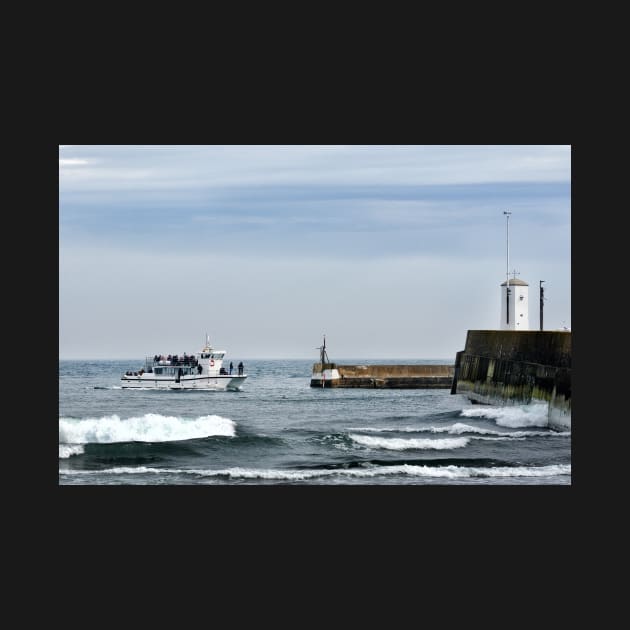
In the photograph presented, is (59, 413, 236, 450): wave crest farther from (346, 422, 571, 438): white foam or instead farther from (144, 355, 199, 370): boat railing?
(144, 355, 199, 370): boat railing

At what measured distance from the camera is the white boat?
32562 mm

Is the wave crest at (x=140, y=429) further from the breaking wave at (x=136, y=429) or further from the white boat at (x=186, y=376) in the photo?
the white boat at (x=186, y=376)

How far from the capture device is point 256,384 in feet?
120

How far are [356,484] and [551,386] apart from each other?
7.14 meters

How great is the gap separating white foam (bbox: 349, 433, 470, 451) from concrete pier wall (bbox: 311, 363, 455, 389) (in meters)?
26.8

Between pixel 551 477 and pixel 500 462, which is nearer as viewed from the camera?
pixel 551 477

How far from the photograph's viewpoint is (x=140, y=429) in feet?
60.6

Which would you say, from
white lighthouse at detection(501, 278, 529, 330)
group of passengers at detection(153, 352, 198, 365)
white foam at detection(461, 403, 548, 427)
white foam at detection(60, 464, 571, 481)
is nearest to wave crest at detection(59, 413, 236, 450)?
white foam at detection(60, 464, 571, 481)

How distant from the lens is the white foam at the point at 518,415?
67.8 ft

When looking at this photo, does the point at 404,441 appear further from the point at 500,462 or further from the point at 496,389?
the point at 496,389

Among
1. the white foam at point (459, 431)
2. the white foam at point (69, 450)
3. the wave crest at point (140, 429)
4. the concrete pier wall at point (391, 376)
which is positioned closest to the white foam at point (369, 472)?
the white foam at point (69, 450)

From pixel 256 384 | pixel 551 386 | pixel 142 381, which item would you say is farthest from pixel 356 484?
pixel 256 384

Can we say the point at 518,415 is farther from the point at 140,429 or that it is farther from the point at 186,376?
the point at 186,376

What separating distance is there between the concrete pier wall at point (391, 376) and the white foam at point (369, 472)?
95.5 feet
